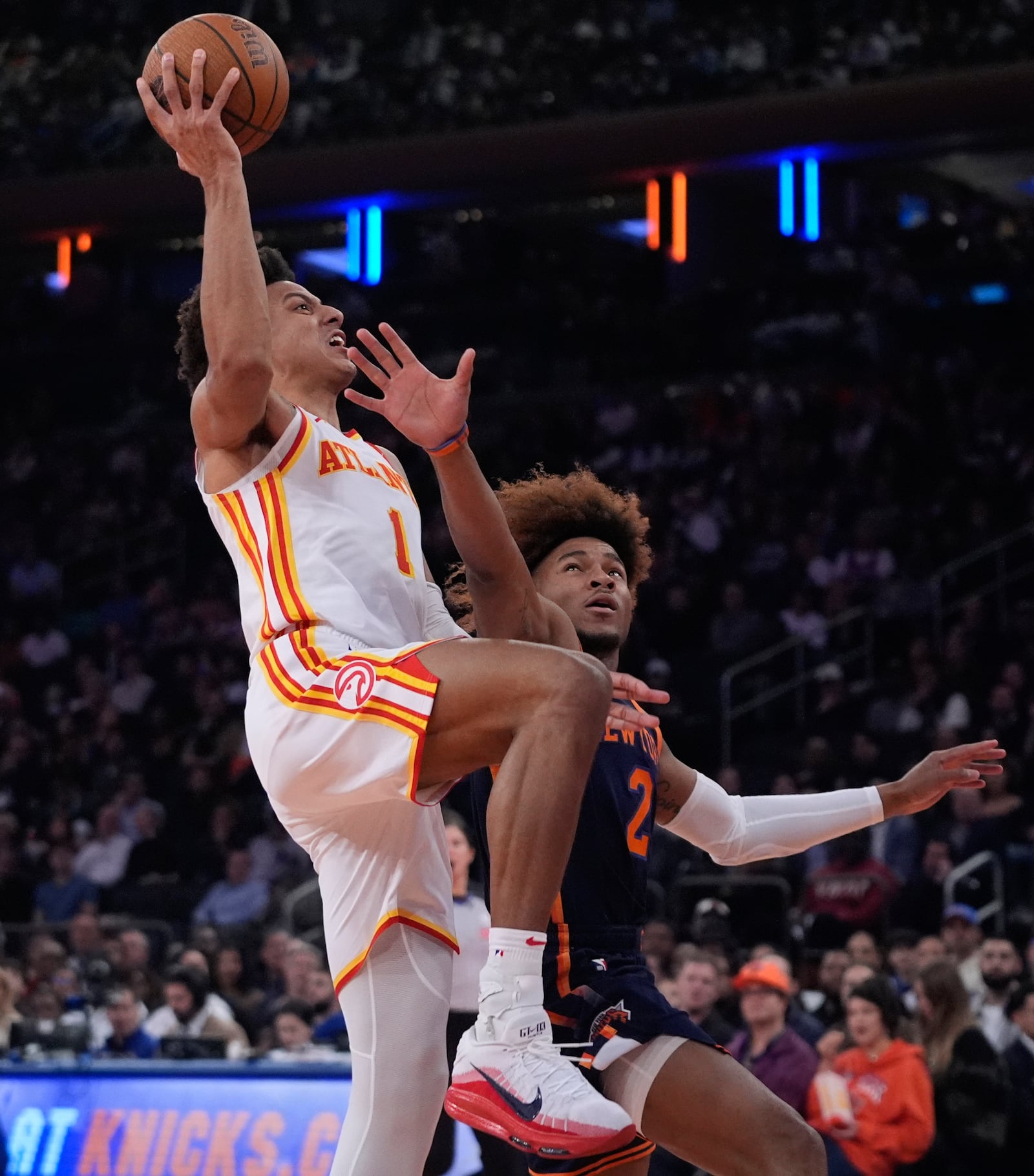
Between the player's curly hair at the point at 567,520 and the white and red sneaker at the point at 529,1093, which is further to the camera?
the player's curly hair at the point at 567,520

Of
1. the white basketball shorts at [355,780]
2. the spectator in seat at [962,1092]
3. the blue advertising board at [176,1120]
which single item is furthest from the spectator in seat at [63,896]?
the white basketball shorts at [355,780]

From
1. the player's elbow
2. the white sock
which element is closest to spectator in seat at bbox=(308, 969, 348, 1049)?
the white sock

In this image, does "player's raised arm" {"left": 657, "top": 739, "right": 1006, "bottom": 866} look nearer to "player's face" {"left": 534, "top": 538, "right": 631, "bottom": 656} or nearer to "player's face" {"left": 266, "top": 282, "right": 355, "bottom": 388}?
"player's face" {"left": 534, "top": 538, "right": 631, "bottom": 656}

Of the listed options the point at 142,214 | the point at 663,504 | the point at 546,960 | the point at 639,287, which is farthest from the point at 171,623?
the point at 546,960

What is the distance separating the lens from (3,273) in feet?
73.3

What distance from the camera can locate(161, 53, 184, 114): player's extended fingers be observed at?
395 centimetres

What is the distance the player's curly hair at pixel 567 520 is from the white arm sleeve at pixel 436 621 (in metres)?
0.44

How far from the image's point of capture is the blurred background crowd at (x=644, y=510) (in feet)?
34.1

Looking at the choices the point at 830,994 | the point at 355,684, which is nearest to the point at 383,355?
the point at 355,684

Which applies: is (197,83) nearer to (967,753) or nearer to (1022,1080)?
(967,753)

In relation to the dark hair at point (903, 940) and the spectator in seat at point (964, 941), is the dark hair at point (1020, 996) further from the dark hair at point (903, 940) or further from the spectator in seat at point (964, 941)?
the dark hair at point (903, 940)

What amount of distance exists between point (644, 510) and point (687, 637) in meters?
1.85

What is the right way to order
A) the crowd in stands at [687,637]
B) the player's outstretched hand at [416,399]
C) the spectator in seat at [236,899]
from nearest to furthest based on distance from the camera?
the player's outstretched hand at [416,399], the crowd in stands at [687,637], the spectator in seat at [236,899]

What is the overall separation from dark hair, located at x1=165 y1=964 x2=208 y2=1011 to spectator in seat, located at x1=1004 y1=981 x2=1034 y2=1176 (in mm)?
4385
